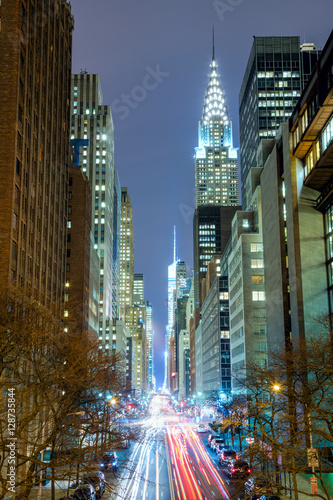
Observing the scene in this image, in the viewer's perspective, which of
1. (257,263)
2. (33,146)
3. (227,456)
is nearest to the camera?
(227,456)

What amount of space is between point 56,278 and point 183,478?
123ft

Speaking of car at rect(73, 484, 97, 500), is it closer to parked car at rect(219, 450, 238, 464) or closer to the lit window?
parked car at rect(219, 450, 238, 464)

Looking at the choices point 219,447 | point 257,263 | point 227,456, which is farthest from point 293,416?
point 257,263

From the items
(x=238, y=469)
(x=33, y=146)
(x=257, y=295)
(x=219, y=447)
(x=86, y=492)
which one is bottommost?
(x=219, y=447)

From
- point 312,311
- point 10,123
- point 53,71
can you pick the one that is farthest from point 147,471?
point 53,71

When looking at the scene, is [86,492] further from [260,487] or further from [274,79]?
[274,79]

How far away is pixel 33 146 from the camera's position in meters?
66.1

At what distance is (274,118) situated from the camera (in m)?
180

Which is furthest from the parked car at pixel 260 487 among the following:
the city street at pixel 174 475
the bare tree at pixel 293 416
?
the city street at pixel 174 475

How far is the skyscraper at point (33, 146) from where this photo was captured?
57.4 meters

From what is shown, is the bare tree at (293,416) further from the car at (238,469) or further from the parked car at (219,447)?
the parked car at (219,447)

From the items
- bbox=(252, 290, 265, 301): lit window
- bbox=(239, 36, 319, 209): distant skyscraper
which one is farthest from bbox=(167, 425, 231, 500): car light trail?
bbox=(239, 36, 319, 209): distant skyscraper

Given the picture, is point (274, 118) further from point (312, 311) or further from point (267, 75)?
point (312, 311)

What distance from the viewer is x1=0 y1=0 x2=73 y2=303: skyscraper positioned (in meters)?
57.4
